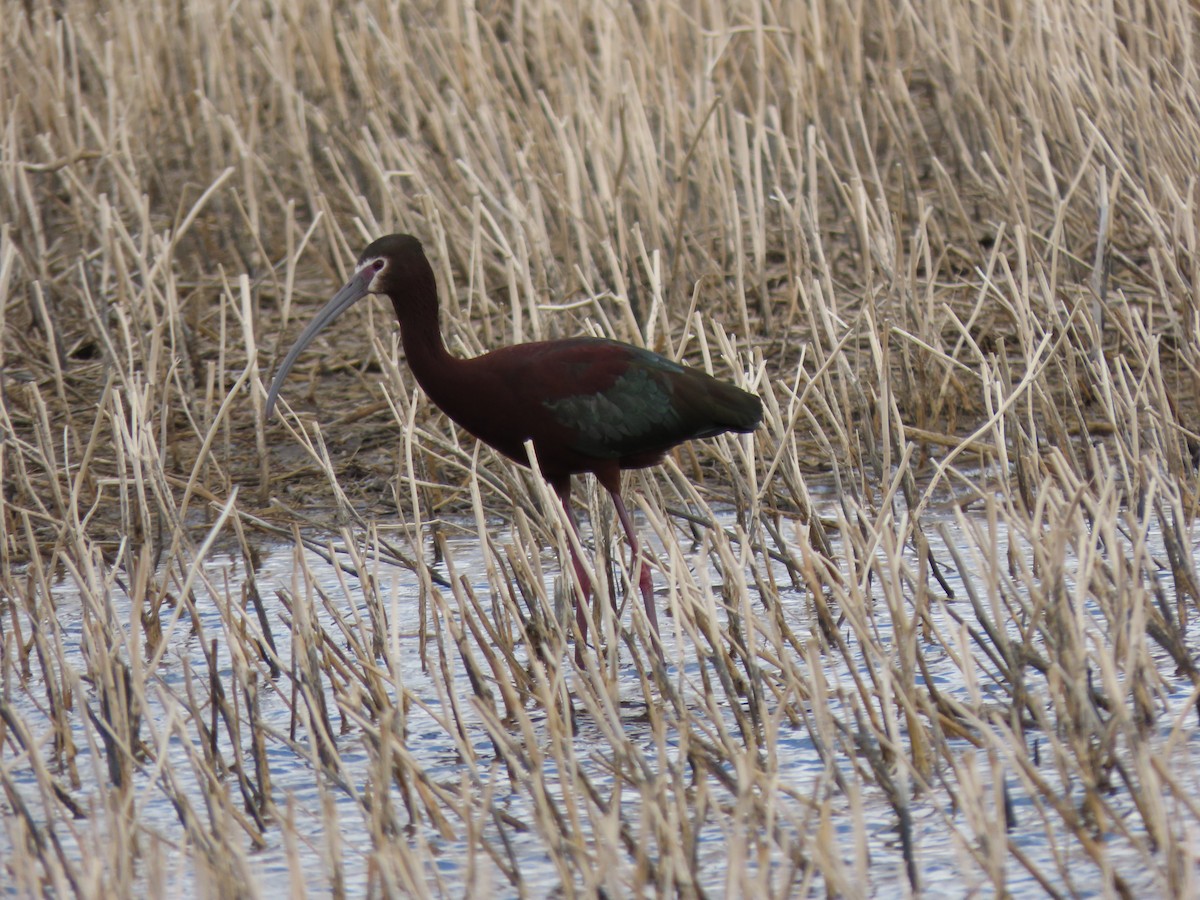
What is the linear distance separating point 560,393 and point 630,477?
79 cm

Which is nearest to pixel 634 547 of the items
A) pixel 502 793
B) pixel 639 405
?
pixel 639 405

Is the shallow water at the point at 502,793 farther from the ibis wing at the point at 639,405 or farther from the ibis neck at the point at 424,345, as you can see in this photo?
the ibis neck at the point at 424,345

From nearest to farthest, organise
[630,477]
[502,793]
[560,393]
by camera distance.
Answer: [502,793] < [560,393] < [630,477]

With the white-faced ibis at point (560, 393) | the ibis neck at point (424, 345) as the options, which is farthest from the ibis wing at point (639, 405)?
the ibis neck at point (424, 345)

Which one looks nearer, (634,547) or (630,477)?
(634,547)

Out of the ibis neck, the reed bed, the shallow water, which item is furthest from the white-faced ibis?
the shallow water

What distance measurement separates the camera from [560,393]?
14.1 ft

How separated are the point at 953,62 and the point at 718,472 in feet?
7.21

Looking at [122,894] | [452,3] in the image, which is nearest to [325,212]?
[452,3]

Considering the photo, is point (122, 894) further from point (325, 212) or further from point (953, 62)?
point (953, 62)

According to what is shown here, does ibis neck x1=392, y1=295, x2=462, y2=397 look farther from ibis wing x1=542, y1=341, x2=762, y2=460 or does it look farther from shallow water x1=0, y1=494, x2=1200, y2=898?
shallow water x1=0, y1=494, x2=1200, y2=898

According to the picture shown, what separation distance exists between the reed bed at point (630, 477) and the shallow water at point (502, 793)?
0.06 feet

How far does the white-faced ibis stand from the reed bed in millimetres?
140

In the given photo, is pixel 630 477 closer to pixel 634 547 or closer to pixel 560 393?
pixel 634 547
